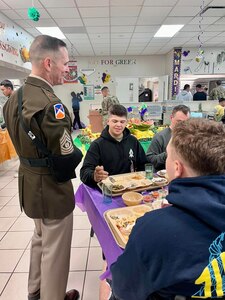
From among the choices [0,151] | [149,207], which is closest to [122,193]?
[149,207]

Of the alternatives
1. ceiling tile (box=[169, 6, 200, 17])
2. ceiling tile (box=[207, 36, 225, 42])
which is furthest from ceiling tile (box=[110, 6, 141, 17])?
ceiling tile (box=[207, 36, 225, 42])

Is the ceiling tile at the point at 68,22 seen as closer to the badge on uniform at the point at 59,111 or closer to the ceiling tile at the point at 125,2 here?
the ceiling tile at the point at 125,2

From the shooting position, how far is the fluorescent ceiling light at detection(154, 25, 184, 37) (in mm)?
5656

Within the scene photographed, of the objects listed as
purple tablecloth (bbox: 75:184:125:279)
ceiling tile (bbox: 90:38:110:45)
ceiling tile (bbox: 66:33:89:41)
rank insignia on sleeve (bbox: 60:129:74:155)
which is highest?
ceiling tile (bbox: 90:38:110:45)

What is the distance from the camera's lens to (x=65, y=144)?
1263 mm

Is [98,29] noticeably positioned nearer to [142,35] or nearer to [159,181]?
[142,35]

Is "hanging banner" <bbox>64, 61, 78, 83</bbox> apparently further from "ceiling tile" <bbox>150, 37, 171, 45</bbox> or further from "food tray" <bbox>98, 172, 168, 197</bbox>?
"food tray" <bbox>98, 172, 168, 197</bbox>

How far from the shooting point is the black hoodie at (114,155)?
1.92 meters

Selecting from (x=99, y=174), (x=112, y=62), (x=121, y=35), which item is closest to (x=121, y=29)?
(x=121, y=35)

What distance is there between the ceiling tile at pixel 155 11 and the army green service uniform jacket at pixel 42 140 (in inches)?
165

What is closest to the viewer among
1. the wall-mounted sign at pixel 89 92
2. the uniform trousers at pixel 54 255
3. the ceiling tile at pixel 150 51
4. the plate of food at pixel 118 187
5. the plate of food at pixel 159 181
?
the uniform trousers at pixel 54 255

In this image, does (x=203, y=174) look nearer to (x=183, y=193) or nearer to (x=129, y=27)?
(x=183, y=193)

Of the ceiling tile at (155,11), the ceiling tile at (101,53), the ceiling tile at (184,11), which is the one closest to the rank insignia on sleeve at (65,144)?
the ceiling tile at (155,11)

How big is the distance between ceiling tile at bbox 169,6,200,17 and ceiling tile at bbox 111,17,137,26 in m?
0.87
